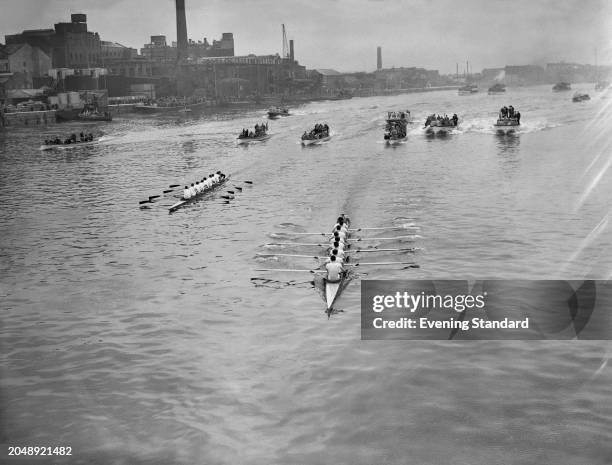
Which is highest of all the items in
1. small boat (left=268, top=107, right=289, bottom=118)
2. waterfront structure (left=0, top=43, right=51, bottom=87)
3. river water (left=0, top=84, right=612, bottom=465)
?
waterfront structure (left=0, top=43, right=51, bottom=87)

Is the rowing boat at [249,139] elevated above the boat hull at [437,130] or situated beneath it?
situated beneath

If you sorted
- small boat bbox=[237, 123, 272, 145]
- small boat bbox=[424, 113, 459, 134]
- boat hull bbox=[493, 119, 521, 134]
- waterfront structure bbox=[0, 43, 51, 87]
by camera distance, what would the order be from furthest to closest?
waterfront structure bbox=[0, 43, 51, 87] < small boat bbox=[424, 113, 459, 134] < boat hull bbox=[493, 119, 521, 134] < small boat bbox=[237, 123, 272, 145]

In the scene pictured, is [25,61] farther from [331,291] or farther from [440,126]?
[331,291]

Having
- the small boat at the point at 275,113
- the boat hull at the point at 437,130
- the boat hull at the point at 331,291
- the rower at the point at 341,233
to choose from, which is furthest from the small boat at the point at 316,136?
the boat hull at the point at 331,291

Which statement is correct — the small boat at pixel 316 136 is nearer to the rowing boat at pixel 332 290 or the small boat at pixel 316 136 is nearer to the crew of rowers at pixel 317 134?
the crew of rowers at pixel 317 134

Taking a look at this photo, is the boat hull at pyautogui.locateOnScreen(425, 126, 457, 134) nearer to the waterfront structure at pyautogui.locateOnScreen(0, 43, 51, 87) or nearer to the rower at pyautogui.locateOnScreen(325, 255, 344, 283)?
the rower at pyautogui.locateOnScreen(325, 255, 344, 283)

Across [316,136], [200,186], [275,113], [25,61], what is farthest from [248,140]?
[25,61]

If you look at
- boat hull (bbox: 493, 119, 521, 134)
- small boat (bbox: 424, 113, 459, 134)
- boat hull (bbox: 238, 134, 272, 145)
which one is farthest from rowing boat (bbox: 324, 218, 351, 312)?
boat hull (bbox: 493, 119, 521, 134)
